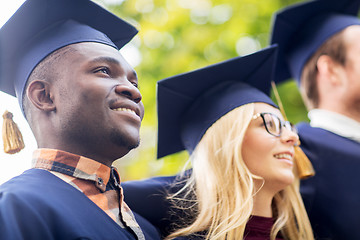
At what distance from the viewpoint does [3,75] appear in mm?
1851

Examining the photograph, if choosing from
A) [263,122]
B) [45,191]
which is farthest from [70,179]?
[263,122]

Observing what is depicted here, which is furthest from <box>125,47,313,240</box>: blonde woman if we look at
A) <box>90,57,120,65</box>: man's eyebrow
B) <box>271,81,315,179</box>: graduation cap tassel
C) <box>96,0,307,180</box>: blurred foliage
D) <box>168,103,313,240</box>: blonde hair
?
<box>96,0,307,180</box>: blurred foliage

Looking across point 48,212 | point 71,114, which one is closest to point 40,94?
point 71,114

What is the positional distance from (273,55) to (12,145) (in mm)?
1520

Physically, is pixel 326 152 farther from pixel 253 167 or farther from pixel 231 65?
pixel 231 65

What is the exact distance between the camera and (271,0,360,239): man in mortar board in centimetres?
255

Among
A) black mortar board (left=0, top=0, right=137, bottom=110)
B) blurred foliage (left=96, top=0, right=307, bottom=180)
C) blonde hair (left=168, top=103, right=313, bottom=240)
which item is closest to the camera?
black mortar board (left=0, top=0, right=137, bottom=110)

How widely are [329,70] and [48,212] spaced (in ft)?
7.30

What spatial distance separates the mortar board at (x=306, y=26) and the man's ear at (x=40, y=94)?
193cm

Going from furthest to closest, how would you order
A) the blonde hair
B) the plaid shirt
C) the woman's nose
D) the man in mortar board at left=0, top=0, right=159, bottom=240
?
the woman's nose → the blonde hair → the plaid shirt → the man in mortar board at left=0, top=0, right=159, bottom=240

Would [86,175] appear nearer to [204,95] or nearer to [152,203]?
[152,203]

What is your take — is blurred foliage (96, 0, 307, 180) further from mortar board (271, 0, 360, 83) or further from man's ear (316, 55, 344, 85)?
man's ear (316, 55, 344, 85)

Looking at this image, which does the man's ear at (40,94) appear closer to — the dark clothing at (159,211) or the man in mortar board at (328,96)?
the dark clothing at (159,211)

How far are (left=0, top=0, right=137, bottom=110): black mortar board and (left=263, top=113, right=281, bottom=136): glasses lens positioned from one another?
0.94 meters
